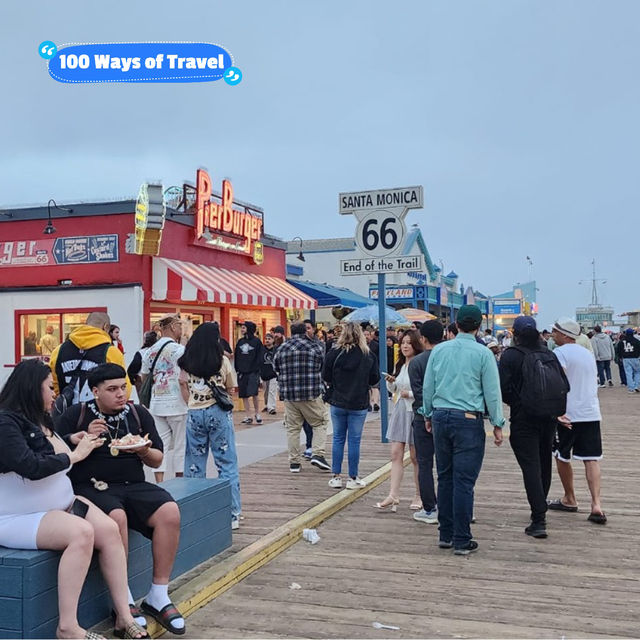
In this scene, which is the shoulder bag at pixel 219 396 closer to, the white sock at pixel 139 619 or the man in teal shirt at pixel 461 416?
the man in teal shirt at pixel 461 416

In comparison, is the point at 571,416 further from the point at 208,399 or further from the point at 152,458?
the point at 152,458

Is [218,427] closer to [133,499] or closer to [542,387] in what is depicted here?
[133,499]

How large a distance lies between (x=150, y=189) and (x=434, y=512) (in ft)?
34.3

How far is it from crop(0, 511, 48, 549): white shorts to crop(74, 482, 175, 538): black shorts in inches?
19.3

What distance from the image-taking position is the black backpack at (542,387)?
18.8ft

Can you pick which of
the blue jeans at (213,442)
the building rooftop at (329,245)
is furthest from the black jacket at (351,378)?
the building rooftop at (329,245)

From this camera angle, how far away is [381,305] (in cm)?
1064

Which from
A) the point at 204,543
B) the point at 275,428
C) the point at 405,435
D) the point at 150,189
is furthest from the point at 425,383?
the point at 150,189

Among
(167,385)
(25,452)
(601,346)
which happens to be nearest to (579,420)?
(167,385)

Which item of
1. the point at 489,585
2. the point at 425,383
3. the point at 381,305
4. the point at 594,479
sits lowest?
the point at 489,585

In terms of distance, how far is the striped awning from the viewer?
1532 centimetres

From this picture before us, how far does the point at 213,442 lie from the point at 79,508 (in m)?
2.26

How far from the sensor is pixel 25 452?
11.4 ft

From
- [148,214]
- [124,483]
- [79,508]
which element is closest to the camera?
[79,508]
